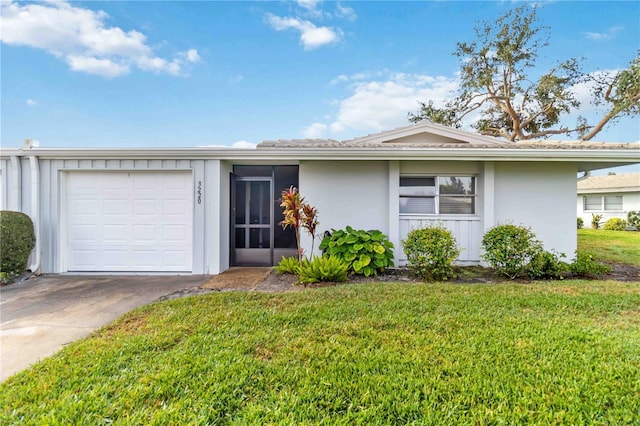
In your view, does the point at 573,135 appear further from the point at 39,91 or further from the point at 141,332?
the point at 39,91

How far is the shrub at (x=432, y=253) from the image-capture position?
600 centimetres

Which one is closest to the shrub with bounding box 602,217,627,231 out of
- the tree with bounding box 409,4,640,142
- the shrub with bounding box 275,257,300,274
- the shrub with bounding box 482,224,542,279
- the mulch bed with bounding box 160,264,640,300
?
the tree with bounding box 409,4,640,142

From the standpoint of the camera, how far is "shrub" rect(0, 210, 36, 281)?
6.00m

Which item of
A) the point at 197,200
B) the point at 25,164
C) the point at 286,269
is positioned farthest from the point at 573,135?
the point at 25,164

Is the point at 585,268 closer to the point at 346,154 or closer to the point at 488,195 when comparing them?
the point at 488,195

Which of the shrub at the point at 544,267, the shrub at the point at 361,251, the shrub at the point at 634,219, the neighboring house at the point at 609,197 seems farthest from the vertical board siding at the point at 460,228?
the neighboring house at the point at 609,197

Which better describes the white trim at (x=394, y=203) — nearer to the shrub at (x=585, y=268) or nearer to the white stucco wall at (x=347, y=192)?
the white stucco wall at (x=347, y=192)

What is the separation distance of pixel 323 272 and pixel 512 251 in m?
4.05

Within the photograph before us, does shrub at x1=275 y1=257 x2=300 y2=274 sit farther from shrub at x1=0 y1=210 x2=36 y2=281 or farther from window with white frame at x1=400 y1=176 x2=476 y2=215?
shrub at x1=0 y1=210 x2=36 y2=281

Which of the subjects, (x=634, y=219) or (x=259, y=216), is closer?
(x=259, y=216)

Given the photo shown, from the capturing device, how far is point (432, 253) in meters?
6.01

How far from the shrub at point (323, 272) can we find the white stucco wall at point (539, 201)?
4461mm

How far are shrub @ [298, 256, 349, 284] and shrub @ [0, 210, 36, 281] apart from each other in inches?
239

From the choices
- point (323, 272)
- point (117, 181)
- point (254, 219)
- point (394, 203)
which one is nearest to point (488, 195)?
point (394, 203)
